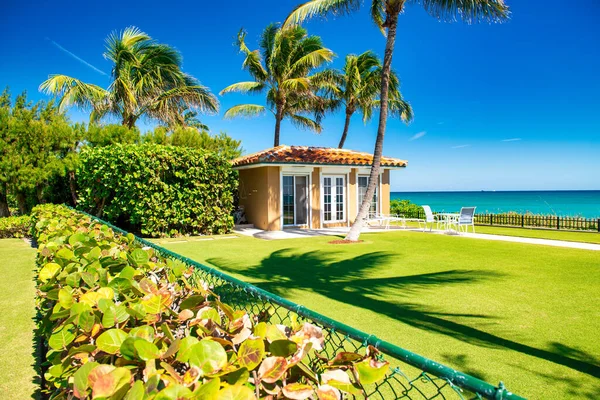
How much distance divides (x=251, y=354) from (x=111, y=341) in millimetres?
632

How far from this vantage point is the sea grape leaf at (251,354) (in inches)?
→ 53.5

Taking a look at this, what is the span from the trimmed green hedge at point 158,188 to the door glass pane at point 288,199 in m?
2.70

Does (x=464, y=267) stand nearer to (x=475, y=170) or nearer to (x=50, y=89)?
(x=50, y=89)

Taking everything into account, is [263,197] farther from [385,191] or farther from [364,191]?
[385,191]

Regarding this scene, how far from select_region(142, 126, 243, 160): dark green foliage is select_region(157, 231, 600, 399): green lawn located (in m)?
9.00

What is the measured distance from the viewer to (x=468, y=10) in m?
12.8

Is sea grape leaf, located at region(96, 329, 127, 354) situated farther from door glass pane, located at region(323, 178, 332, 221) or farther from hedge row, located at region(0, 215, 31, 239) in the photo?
door glass pane, located at region(323, 178, 332, 221)

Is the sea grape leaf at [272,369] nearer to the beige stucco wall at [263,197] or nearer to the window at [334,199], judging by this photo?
the beige stucco wall at [263,197]

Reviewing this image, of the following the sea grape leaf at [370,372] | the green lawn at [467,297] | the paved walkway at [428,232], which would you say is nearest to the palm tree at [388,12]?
the paved walkway at [428,232]

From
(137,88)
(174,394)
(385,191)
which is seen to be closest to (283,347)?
(174,394)

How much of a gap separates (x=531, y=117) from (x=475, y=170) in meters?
19.7

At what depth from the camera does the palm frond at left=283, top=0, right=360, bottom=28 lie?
1345cm

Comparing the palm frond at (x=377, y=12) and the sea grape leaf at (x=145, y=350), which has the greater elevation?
the palm frond at (x=377, y=12)

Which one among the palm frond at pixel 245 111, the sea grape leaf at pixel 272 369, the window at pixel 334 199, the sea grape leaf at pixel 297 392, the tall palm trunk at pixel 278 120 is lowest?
the sea grape leaf at pixel 297 392
